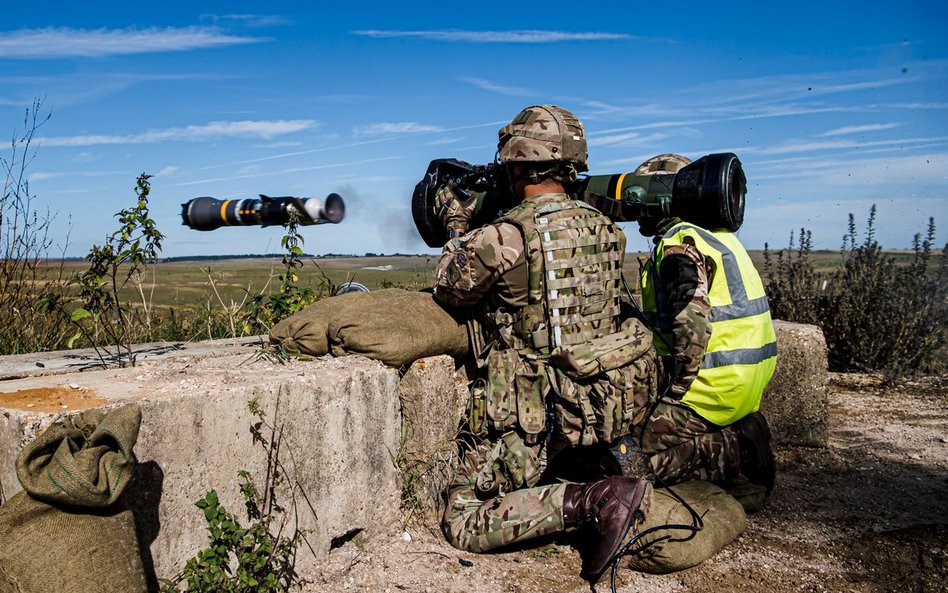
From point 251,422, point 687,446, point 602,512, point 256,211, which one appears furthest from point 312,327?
point 687,446

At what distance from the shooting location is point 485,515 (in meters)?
3.42

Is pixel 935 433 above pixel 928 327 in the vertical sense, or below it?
below

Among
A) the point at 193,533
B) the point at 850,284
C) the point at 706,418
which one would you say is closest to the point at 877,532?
the point at 706,418

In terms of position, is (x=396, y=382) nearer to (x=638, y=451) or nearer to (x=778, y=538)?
(x=638, y=451)

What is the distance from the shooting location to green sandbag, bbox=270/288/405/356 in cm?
350

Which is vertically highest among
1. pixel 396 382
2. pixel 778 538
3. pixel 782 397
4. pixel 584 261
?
pixel 584 261

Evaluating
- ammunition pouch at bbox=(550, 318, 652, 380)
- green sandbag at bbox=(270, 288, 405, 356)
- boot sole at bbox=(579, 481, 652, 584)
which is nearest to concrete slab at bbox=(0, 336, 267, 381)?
green sandbag at bbox=(270, 288, 405, 356)

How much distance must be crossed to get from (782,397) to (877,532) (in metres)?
1.49

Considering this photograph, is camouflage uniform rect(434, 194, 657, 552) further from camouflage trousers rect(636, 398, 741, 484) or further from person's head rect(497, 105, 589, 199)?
camouflage trousers rect(636, 398, 741, 484)

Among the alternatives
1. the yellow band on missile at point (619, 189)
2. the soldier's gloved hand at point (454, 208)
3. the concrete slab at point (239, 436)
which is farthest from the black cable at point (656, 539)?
the soldier's gloved hand at point (454, 208)

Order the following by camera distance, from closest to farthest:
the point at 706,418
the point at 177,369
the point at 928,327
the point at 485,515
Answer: the point at 177,369, the point at 485,515, the point at 706,418, the point at 928,327

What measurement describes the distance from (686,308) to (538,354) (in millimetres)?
781

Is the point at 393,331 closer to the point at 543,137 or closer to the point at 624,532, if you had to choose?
the point at 543,137

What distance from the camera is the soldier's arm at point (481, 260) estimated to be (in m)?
3.54
